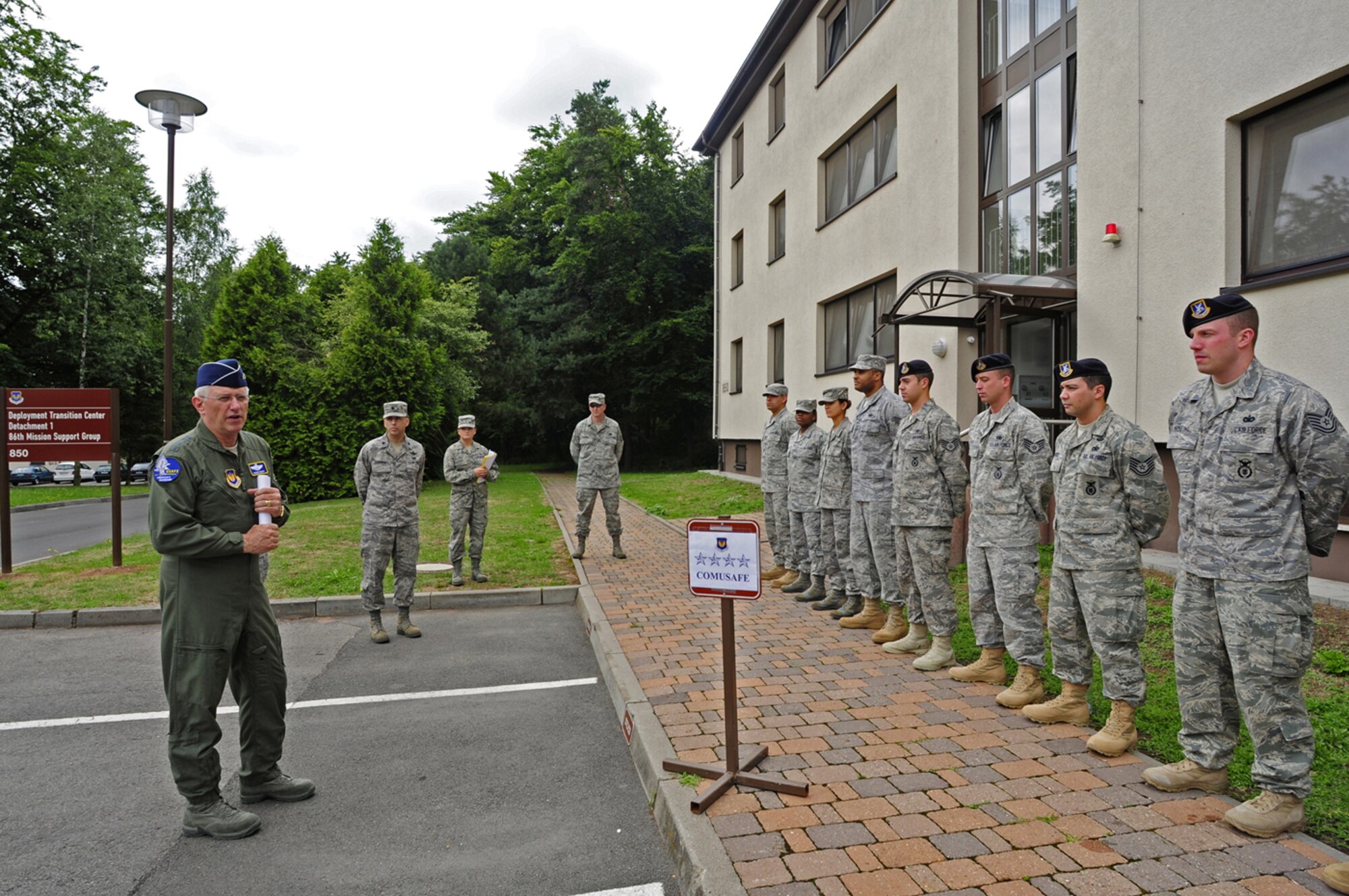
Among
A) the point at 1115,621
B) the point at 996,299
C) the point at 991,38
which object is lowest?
the point at 1115,621

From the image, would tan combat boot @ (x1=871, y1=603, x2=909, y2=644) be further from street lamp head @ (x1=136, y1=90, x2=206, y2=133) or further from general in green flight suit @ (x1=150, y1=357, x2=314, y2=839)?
street lamp head @ (x1=136, y1=90, x2=206, y2=133)

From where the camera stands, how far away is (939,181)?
39.0ft

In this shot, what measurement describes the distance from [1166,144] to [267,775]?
931 cm

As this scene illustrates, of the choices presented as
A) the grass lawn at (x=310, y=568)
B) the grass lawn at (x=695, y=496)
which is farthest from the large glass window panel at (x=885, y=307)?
the grass lawn at (x=310, y=568)

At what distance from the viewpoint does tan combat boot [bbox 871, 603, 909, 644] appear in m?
6.17

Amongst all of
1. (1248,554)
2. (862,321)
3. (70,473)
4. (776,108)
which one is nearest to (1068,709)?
(1248,554)

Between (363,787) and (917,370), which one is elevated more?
(917,370)

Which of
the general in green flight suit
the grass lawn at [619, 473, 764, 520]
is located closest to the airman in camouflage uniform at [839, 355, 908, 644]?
Answer: the general in green flight suit

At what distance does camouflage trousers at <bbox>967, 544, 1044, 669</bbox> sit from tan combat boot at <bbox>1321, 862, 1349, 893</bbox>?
1.88 meters

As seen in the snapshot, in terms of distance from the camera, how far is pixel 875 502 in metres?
6.44

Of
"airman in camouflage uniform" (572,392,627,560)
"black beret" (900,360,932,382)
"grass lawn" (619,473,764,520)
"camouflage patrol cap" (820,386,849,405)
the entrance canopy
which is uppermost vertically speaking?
the entrance canopy

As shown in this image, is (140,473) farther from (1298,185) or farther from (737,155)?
(1298,185)

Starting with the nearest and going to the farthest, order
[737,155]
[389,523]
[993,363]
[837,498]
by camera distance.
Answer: [993,363] < [389,523] < [837,498] < [737,155]

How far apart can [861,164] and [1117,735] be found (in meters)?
13.3
